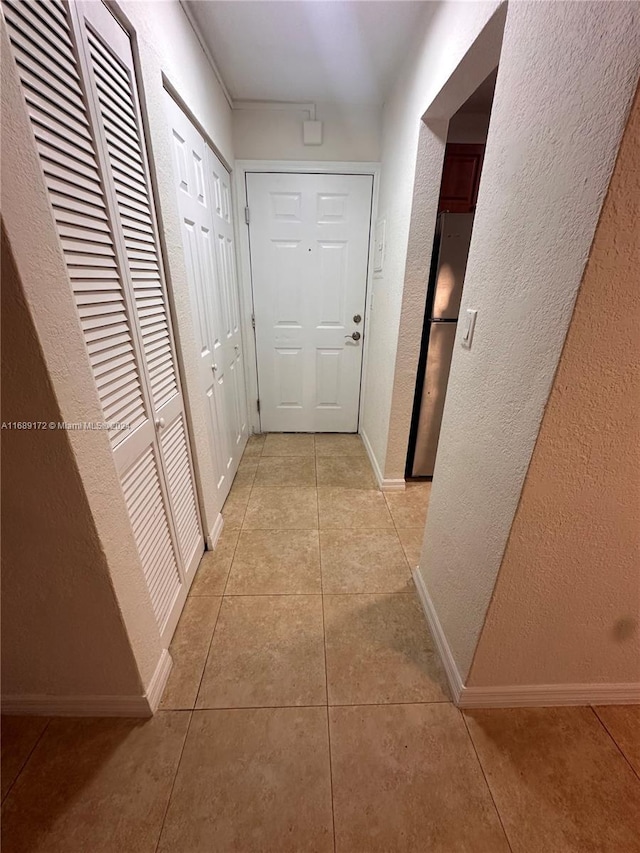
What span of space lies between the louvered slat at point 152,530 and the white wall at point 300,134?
220cm

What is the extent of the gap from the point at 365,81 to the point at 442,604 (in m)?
2.66

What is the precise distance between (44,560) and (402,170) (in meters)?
2.23

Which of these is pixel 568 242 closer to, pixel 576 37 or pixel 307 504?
pixel 576 37

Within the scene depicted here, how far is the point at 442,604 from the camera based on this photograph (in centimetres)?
128

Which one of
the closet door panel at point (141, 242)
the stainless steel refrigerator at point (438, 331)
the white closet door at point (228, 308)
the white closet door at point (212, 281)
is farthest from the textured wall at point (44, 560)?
the stainless steel refrigerator at point (438, 331)

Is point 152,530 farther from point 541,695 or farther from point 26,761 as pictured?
point 541,695

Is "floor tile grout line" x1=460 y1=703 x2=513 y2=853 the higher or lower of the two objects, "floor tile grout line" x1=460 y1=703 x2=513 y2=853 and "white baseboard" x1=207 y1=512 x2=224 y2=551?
the lower

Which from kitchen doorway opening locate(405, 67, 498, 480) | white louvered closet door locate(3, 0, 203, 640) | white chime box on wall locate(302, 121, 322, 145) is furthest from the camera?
white chime box on wall locate(302, 121, 322, 145)

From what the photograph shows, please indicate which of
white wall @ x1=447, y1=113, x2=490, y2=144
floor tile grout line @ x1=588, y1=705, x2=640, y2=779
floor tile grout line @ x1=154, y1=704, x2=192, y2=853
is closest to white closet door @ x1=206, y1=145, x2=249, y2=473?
white wall @ x1=447, y1=113, x2=490, y2=144

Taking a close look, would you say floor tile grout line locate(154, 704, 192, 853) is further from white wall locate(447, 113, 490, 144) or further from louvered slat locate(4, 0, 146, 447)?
white wall locate(447, 113, 490, 144)

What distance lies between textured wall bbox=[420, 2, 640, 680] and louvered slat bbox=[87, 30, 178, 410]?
1.04m

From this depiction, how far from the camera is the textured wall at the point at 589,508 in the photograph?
2.02 feet

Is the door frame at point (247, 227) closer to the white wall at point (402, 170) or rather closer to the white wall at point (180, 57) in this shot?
the white wall at point (402, 170)

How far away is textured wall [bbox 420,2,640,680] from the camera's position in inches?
23.1
